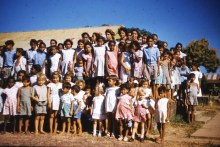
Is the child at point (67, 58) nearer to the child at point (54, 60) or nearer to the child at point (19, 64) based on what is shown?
the child at point (54, 60)

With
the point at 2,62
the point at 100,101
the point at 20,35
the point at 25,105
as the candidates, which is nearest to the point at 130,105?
the point at 100,101

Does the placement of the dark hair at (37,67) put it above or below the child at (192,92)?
above

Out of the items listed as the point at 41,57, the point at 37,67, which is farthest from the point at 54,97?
the point at 41,57

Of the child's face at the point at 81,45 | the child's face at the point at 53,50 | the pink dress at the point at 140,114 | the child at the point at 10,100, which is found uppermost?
the child's face at the point at 81,45

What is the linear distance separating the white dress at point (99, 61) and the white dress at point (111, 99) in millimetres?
956

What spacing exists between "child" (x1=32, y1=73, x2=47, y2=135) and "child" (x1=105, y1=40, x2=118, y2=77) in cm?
206

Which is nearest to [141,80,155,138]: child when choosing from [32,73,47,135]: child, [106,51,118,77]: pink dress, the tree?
[106,51,118,77]: pink dress

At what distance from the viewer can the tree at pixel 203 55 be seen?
3775 cm

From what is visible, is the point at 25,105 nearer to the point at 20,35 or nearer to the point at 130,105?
the point at 130,105

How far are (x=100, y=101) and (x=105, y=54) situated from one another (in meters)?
1.60

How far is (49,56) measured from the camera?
890cm

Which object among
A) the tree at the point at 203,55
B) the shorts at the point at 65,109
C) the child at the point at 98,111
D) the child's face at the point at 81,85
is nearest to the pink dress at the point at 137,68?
the child at the point at 98,111

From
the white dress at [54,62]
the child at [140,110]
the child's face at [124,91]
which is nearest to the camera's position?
the child at [140,110]

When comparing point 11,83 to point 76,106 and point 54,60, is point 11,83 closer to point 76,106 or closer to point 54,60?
point 54,60
